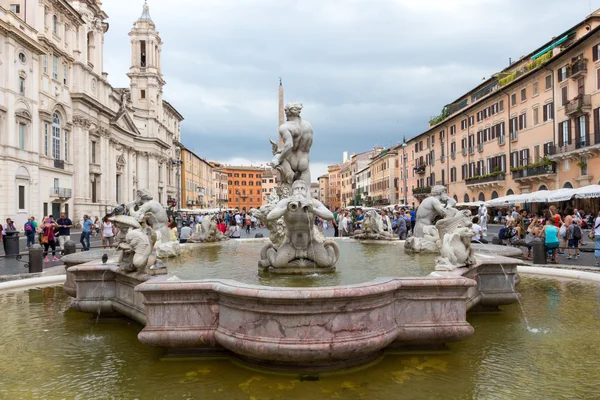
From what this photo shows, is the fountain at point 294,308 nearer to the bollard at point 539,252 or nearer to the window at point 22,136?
the bollard at point 539,252

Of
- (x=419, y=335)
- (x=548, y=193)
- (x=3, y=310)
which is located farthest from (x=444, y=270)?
(x=548, y=193)

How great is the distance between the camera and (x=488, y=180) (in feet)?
137

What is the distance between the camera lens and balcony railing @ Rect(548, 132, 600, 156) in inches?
1100

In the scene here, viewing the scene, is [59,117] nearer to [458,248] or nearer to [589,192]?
[589,192]

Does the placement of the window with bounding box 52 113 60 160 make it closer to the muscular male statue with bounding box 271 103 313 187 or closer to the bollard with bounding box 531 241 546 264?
the muscular male statue with bounding box 271 103 313 187

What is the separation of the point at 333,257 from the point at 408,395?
8.82 feet

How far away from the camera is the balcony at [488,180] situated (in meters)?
40.0

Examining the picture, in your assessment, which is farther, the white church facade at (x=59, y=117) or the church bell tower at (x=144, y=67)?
the church bell tower at (x=144, y=67)

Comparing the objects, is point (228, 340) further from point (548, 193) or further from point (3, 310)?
point (548, 193)

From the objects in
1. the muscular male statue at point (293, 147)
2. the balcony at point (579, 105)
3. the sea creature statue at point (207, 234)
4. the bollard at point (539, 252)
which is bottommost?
the bollard at point (539, 252)

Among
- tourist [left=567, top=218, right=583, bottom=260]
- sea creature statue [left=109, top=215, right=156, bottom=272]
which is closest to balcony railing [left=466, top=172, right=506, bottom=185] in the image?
tourist [left=567, top=218, right=583, bottom=260]

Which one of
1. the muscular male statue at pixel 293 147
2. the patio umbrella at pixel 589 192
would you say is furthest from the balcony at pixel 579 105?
the muscular male statue at pixel 293 147

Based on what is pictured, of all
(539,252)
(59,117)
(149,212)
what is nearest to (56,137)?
(59,117)

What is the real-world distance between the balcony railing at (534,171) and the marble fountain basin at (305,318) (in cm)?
3222
